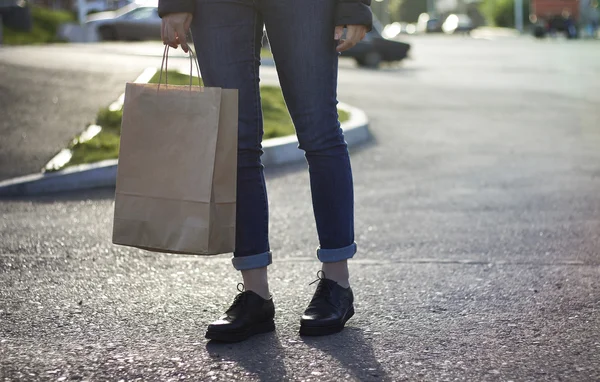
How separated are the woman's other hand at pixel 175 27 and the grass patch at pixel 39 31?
22109 millimetres

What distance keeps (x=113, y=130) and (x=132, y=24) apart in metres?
21.8

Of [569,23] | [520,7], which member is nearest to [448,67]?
[569,23]

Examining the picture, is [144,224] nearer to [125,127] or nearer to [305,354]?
[125,127]

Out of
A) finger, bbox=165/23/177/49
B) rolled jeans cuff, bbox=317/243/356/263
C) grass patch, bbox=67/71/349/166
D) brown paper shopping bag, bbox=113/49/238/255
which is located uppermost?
finger, bbox=165/23/177/49

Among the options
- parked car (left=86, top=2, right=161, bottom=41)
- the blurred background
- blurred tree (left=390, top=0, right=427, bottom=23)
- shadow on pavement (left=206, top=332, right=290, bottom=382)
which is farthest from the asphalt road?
blurred tree (left=390, top=0, right=427, bottom=23)

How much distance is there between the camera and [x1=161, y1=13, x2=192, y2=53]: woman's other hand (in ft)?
10.3

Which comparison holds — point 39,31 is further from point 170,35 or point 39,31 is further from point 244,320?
point 244,320

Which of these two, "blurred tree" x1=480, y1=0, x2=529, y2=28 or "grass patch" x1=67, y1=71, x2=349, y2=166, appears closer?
"grass patch" x1=67, y1=71, x2=349, y2=166

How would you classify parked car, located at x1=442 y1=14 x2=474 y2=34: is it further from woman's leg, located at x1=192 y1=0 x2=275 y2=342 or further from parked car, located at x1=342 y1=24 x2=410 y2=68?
woman's leg, located at x1=192 y1=0 x2=275 y2=342

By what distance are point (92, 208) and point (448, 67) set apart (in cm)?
1732

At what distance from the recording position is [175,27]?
10.3 ft

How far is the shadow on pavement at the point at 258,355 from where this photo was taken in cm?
280

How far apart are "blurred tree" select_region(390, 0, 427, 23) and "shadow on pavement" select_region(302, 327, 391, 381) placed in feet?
398

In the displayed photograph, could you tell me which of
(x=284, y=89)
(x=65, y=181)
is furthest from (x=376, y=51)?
(x=284, y=89)
